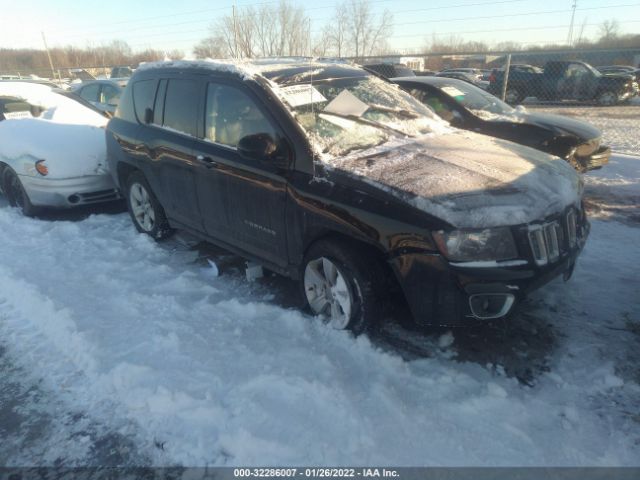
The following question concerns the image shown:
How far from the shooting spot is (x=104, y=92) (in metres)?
11.2

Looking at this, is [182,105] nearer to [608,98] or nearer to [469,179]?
[469,179]

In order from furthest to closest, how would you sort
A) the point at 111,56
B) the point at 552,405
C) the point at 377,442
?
1. the point at 111,56
2. the point at 552,405
3. the point at 377,442

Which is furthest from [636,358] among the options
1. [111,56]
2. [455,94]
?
[111,56]

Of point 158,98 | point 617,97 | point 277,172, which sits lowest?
point 617,97

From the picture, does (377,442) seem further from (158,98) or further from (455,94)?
(455,94)

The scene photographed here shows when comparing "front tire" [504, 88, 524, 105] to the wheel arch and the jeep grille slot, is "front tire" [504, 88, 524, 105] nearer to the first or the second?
the jeep grille slot

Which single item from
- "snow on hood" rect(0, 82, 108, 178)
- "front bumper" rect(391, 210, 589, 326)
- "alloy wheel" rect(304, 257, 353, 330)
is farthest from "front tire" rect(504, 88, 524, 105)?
"alloy wheel" rect(304, 257, 353, 330)

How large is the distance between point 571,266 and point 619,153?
21.5ft

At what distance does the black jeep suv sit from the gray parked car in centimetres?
748

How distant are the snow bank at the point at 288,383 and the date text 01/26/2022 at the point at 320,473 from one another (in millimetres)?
40

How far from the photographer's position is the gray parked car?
1084 cm

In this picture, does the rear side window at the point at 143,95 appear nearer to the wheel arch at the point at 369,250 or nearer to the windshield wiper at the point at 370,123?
the windshield wiper at the point at 370,123

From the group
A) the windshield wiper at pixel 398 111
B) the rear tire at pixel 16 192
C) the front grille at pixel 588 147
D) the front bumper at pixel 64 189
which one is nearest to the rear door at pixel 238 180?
the windshield wiper at pixel 398 111

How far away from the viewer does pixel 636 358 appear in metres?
2.75
